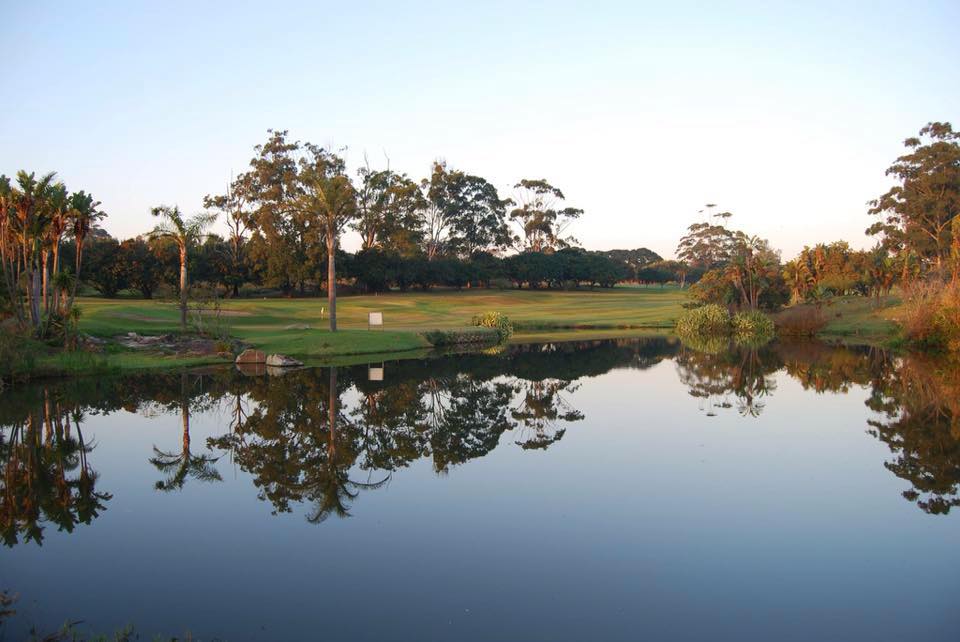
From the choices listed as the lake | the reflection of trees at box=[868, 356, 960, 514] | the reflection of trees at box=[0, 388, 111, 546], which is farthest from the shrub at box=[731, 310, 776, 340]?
the reflection of trees at box=[0, 388, 111, 546]

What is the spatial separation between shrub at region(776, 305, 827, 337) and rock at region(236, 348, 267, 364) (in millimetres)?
33880

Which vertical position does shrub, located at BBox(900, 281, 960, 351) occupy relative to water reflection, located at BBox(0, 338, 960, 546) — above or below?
above

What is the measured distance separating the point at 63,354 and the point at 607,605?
24.9 metres

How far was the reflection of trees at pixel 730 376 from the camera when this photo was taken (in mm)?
22250

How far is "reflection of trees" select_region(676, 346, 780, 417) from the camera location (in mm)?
22250

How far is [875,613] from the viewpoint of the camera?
8.17 metres

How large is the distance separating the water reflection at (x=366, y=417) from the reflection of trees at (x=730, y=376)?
79mm

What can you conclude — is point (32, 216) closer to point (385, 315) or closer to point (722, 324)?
point (385, 315)

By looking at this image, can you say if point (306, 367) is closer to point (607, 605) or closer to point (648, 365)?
point (648, 365)

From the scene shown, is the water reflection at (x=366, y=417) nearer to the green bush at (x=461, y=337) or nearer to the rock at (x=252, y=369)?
the rock at (x=252, y=369)

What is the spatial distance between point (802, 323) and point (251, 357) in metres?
35.0

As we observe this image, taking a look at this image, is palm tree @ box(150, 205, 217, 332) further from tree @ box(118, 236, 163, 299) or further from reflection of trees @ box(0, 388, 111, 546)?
tree @ box(118, 236, 163, 299)

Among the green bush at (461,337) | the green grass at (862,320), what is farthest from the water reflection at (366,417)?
the green grass at (862,320)

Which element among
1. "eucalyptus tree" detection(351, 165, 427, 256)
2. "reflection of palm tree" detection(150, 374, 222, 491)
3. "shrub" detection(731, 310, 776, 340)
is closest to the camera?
"reflection of palm tree" detection(150, 374, 222, 491)
